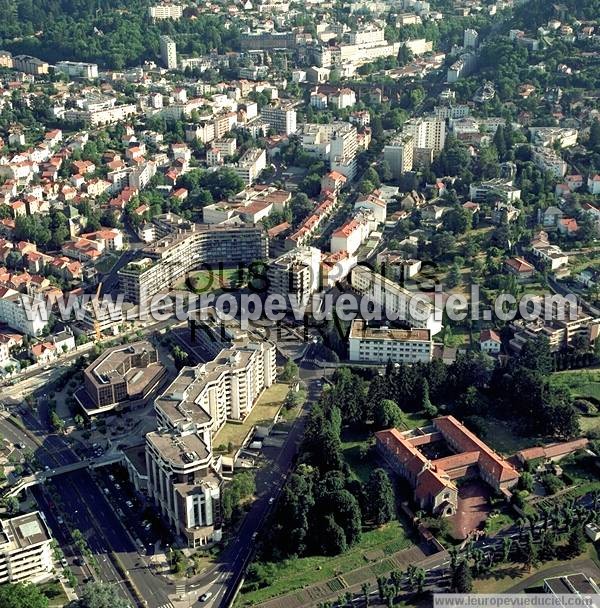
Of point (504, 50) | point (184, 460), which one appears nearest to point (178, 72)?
point (504, 50)

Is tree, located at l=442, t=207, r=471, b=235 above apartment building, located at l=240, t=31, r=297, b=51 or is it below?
below

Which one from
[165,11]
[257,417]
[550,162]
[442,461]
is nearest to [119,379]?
[257,417]

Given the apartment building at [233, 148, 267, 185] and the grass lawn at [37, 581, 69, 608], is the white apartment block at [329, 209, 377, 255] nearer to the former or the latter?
the apartment building at [233, 148, 267, 185]

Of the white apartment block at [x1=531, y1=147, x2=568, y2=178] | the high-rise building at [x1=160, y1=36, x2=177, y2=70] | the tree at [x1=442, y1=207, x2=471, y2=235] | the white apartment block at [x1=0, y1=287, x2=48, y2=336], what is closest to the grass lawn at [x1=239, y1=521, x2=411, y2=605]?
the white apartment block at [x1=0, y1=287, x2=48, y2=336]

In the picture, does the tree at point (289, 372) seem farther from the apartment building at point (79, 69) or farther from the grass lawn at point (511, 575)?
the apartment building at point (79, 69)

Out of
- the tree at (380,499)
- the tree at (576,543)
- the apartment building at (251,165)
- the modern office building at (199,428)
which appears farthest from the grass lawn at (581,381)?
the apartment building at (251,165)

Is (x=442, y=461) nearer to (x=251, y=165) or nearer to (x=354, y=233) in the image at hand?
(x=354, y=233)

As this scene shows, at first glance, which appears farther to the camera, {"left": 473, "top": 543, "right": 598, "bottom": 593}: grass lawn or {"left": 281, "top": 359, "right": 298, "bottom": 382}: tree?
{"left": 281, "top": 359, "right": 298, "bottom": 382}: tree

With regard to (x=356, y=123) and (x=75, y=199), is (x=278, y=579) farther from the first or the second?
(x=356, y=123)

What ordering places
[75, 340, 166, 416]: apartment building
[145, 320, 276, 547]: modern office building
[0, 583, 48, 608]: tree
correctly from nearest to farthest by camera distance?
[0, 583, 48, 608]: tree < [145, 320, 276, 547]: modern office building < [75, 340, 166, 416]: apartment building
